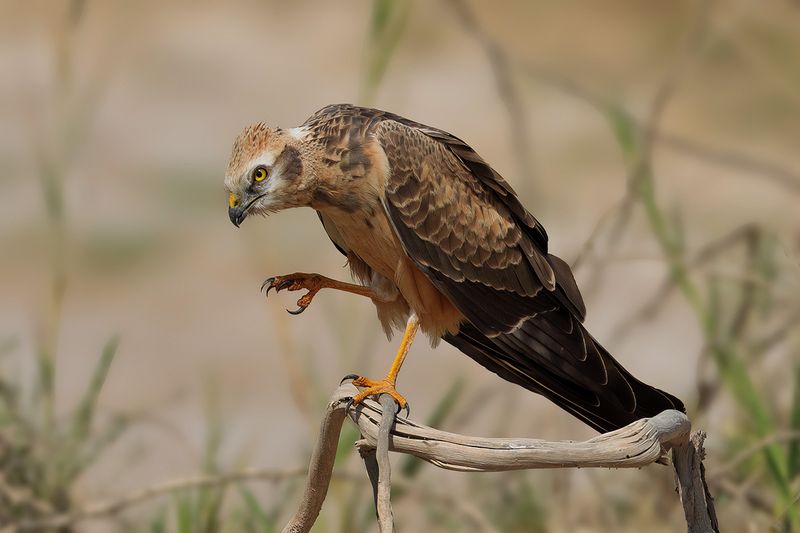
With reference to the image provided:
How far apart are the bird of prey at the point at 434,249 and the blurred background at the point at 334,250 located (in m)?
0.32

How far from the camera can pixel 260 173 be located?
2.98 metres

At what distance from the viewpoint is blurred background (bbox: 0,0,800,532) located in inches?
166

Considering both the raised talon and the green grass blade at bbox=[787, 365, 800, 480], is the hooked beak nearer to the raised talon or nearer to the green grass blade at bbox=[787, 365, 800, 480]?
the raised talon

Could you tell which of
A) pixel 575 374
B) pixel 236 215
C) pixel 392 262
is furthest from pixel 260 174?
pixel 575 374

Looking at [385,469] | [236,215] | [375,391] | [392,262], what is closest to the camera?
[385,469]

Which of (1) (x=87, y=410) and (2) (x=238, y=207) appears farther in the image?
(1) (x=87, y=410)

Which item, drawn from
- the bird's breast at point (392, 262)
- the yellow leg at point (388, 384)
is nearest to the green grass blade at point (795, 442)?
the bird's breast at point (392, 262)

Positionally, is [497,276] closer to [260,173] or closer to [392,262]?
[392,262]

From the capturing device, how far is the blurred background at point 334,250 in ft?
13.8

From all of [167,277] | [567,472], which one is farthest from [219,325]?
[567,472]

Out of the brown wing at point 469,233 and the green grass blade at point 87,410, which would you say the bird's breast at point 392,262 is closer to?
the brown wing at point 469,233

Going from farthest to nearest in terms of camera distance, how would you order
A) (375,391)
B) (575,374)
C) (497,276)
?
(497,276), (575,374), (375,391)

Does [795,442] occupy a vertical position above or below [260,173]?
above

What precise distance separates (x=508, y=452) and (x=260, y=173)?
108 centimetres
